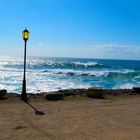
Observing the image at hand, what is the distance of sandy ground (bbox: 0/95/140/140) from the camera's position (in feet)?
20.0

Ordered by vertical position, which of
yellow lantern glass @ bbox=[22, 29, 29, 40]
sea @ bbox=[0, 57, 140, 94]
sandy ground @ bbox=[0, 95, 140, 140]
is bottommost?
sea @ bbox=[0, 57, 140, 94]

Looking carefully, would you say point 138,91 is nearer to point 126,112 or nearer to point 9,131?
point 126,112

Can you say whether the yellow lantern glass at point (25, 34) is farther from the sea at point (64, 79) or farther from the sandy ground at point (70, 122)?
the sea at point (64, 79)

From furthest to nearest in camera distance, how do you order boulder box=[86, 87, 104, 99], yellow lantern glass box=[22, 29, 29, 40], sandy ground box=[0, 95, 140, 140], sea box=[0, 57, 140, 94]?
sea box=[0, 57, 140, 94], boulder box=[86, 87, 104, 99], yellow lantern glass box=[22, 29, 29, 40], sandy ground box=[0, 95, 140, 140]

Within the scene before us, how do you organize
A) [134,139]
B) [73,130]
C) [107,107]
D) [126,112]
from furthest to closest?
[107,107] < [126,112] < [73,130] < [134,139]

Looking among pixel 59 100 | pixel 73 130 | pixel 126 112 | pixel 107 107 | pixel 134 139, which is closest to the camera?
pixel 134 139

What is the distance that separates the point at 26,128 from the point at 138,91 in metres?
9.44

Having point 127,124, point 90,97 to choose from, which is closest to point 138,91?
point 90,97

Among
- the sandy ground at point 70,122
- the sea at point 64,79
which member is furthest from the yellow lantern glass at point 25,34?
the sea at point 64,79

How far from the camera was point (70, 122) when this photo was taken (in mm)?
7203

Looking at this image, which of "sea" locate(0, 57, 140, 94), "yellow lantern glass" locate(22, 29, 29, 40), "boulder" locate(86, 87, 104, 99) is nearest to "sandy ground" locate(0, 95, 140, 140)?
"boulder" locate(86, 87, 104, 99)

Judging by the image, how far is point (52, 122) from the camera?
7133mm

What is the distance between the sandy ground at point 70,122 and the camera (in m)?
6.11

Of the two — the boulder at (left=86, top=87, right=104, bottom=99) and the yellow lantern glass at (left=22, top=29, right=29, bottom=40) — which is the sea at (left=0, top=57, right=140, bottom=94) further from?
the yellow lantern glass at (left=22, top=29, right=29, bottom=40)
